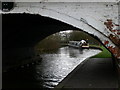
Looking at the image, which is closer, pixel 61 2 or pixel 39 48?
pixel 61 2

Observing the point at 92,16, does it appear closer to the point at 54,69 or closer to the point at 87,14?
the point at 87,14

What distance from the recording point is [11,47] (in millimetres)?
16531

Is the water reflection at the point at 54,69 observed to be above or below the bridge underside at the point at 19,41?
below

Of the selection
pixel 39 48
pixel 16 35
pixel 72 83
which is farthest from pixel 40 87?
pixel 39 48

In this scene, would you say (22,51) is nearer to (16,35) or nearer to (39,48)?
(16,35)

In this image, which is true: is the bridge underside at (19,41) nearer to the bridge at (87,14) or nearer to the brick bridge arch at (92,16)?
the bridge at (87,14)

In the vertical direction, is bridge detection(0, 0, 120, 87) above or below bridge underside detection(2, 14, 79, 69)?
above

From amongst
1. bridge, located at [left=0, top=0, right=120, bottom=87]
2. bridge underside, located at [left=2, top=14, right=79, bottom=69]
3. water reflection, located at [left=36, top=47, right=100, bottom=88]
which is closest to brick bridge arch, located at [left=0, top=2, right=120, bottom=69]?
bridge, located at [left=0, top=0, right=120, bottom=87]

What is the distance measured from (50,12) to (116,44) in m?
1.90

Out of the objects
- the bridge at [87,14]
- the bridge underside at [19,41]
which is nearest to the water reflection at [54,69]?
the bridge underside at [19,41]

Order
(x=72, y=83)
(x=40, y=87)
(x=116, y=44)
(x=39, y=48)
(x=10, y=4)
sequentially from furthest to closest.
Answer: (x=39, y=48) < (x=40, y=87) < (x=72, y=83) < (x=10, y=4) < (x=116, y=44)

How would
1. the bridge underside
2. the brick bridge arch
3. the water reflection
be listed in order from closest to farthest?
the brick bridge arch
the water reflection
the bridge underside

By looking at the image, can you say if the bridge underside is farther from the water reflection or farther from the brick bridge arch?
the brick bridge arch

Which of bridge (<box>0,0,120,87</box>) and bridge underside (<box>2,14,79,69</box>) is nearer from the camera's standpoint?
bridge (<box>0,0,120,87</box>)
